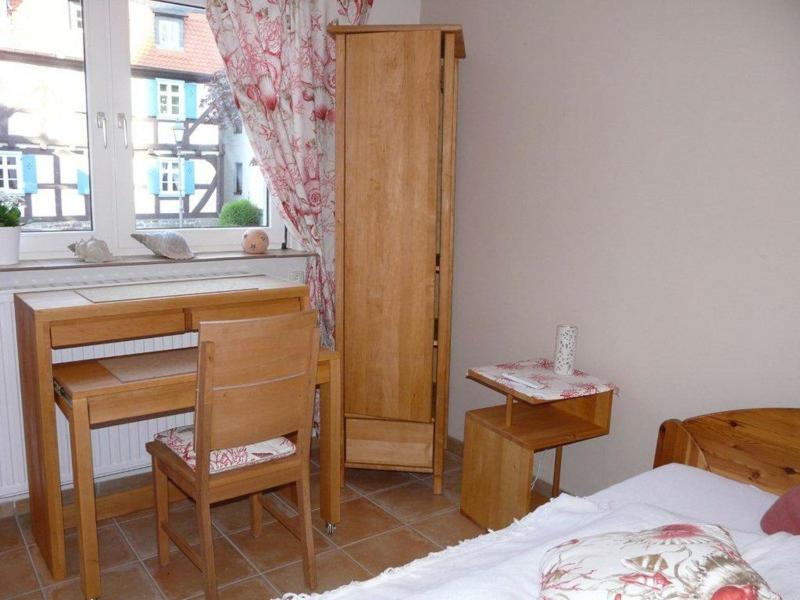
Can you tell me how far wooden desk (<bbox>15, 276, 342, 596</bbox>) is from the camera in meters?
2.14

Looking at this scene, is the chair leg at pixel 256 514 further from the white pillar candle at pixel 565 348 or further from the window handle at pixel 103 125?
the window handle at pixel 103 125

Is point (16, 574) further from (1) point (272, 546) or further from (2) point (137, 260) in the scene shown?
(2) point (137, 260)

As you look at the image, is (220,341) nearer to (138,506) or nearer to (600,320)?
(138,506)

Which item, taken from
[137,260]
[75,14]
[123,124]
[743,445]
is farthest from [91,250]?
[743,445]

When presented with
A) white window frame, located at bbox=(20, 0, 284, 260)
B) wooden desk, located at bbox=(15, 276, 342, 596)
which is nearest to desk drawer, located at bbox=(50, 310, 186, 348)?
wooden desk, located at bbox=(15, 276, 342, 596)

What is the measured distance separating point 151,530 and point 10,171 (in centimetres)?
146

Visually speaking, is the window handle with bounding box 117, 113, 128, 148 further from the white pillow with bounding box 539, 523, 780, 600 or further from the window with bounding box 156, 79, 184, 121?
the white pillow with bounding box 539, 523, 780, 600

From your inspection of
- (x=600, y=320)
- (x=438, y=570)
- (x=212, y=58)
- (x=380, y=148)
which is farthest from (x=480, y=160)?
(x=438, y=570)

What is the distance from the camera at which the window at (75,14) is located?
2.60 meters

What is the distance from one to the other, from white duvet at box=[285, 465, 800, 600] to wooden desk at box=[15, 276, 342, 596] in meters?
1.05

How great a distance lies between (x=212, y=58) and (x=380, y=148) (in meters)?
0.87

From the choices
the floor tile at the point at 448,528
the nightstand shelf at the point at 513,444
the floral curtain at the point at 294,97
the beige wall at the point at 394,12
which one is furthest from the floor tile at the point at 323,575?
the beige wall at the point at 394,12

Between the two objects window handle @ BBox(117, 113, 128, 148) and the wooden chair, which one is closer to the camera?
the wooden chair

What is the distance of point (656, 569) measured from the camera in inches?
45.4
